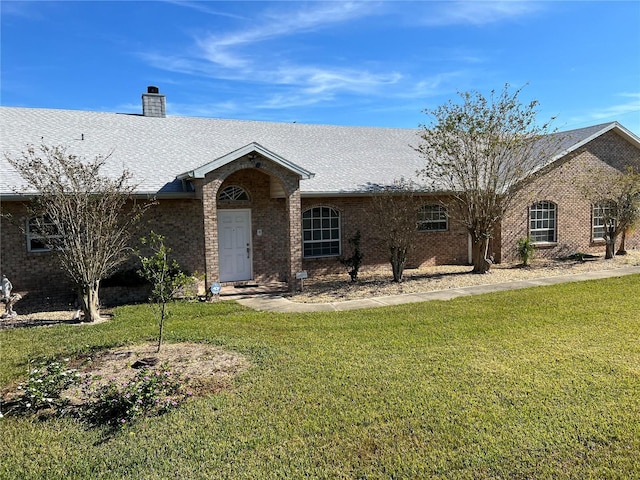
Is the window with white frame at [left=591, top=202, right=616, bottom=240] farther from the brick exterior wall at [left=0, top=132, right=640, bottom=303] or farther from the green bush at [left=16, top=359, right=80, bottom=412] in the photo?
the green bush at [left=16, top=359, right=80, bottom=412]

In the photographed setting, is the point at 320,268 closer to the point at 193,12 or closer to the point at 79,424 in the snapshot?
the point at 193,12

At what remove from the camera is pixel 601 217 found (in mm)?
19078

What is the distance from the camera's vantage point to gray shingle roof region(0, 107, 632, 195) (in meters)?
13.6

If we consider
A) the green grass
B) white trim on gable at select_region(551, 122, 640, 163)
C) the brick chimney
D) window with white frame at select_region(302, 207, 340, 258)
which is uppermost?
the brick chimney

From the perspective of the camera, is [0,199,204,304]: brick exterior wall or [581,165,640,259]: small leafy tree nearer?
[0,199,204,304]: brick exterior wall

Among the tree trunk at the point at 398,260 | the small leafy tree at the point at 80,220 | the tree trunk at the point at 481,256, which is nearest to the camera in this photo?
the small leafy tree at the point at 80,220

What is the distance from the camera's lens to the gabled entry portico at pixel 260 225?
507 inches

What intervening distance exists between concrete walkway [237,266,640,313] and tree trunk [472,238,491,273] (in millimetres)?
1469

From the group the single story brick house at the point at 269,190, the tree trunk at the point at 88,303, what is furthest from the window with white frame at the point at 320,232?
the tree trunk at the point at 88,303

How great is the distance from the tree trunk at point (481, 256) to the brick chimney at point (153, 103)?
1194 cm

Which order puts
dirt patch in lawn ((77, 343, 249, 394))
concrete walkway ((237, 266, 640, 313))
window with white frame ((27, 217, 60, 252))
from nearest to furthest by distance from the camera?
1. dirt patch in lawn ((77, 343, 249, 394))
2. concrete walkway ((237, 266, 640, 313))
3. window with white frame ((27, 217, 60, 252))

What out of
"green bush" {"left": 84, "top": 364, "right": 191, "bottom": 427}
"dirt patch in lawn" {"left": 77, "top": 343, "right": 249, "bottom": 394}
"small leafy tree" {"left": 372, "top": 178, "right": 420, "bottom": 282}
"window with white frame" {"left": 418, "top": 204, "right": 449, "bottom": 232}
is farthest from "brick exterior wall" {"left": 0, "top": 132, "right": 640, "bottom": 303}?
"green bush" {"left": 84, "top": 364, "right": 191, "bottom": 427}

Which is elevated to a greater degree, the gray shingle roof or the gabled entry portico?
the gray shingle roof

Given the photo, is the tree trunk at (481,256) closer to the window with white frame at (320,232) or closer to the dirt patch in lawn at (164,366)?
the window with white frame at (320,232)
